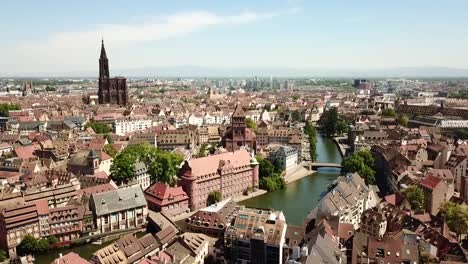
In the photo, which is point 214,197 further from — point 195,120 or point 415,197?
point 195,120

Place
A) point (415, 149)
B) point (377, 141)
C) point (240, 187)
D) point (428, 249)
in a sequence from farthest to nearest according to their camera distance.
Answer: point (377, 141) < point (415, 149) < point (240, 187) < point (428, 249)

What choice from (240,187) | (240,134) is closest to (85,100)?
(240,134)

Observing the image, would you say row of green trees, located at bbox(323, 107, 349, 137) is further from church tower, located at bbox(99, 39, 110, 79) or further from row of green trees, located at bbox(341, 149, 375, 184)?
church tower, located at bbox(99, 39, 110, 79)

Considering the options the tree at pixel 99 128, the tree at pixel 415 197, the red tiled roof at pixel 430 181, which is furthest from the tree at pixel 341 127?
the tree at pixel 415 197

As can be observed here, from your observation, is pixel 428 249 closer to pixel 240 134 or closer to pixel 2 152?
pixel 240 134

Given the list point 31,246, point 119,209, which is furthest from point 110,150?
point 31,246

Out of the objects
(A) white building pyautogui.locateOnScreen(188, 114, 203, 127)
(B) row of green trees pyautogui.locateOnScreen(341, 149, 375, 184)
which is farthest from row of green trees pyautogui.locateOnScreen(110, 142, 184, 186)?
(A) white building pyautogui.locateOnScreen(188, 114, 203, 127)
